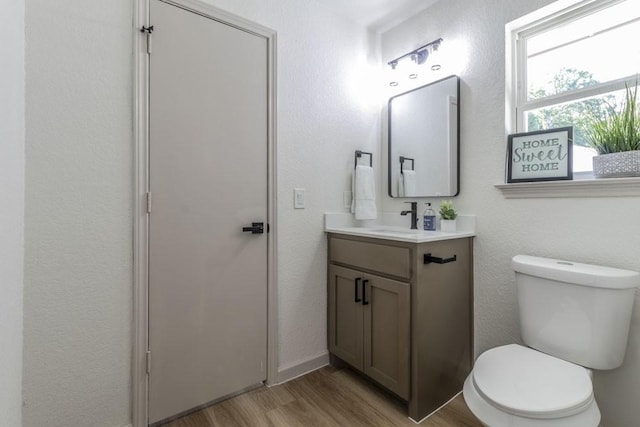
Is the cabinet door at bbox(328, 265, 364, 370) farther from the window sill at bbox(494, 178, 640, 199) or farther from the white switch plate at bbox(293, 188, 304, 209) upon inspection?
the window sill at bbox(494, 178, 640, 199)

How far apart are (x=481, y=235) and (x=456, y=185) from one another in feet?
1.08

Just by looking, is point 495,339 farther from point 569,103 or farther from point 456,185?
point 569,103

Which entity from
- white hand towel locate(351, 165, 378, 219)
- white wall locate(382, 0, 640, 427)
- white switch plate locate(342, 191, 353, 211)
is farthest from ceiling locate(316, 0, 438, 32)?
white switch plate locate(342, 191, 353, 211)

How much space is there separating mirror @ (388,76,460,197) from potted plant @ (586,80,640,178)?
0.65 meters

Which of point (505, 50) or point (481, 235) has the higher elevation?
point (505, 50)

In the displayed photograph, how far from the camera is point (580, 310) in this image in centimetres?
124

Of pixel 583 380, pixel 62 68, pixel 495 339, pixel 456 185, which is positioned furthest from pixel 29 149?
pixel 495 339

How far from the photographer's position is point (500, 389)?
1.07 meters

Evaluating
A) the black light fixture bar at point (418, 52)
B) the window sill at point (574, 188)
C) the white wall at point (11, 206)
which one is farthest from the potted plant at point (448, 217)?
the white wall at point (11, 206)

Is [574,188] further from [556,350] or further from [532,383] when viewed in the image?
[532,383]

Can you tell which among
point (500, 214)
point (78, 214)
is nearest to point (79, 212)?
point (78, 214)

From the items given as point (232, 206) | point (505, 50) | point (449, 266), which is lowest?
point (449, 266)

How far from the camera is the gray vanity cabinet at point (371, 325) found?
1.57 metres

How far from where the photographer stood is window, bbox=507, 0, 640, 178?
141 cm
